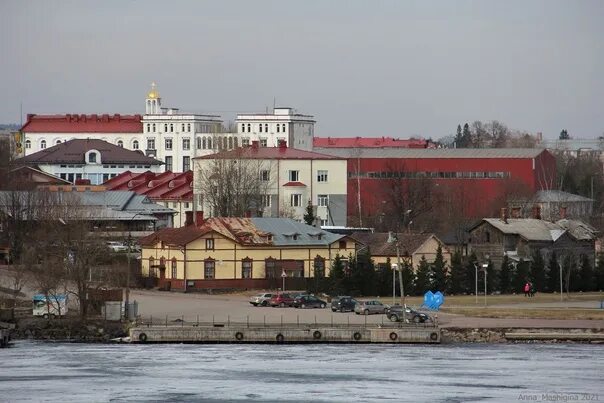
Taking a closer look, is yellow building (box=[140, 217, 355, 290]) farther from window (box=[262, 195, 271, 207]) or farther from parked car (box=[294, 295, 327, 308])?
window (box=[262, 195, 271, 207])

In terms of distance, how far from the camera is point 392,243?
99.9 metres

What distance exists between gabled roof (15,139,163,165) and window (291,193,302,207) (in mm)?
33844

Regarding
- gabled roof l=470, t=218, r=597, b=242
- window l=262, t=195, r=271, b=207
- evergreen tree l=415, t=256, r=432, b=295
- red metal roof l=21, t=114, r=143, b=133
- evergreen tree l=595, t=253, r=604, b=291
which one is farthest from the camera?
red metal roof l=21, t=114, r=143, b=133

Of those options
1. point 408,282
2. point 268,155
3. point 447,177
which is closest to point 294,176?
point 268,155

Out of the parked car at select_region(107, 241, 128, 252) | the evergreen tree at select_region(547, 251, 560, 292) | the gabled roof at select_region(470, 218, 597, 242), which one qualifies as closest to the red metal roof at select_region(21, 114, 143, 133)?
the parked car at select_region(107, 241, 128, 252)

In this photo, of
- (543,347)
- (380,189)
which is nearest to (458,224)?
(380,189)

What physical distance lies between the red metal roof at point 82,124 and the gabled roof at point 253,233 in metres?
91.0

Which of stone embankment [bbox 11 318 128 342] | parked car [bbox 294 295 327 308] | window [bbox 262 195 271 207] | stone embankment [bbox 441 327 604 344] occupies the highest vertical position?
window [bbox 262 195 271 207]

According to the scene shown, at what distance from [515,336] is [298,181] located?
6035cm

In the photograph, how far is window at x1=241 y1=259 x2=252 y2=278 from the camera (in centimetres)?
9688

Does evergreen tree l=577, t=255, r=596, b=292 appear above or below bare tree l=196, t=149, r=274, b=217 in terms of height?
below

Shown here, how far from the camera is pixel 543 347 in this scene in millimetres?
74000

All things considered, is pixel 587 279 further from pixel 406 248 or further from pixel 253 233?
pixel 253 233

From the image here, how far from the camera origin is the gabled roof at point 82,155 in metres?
162
